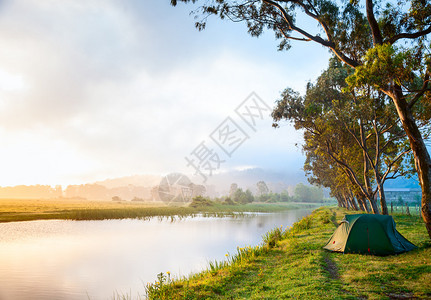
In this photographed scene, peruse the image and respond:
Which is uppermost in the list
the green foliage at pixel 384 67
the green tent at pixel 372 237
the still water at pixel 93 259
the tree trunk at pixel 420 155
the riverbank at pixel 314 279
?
the green foliage at pixel 384 67

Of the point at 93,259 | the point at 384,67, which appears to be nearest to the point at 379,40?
the point at 384,67

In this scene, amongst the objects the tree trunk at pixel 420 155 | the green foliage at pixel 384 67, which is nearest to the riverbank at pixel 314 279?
the tree trunk at pixel 420 155

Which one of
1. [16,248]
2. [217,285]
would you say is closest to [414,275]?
[217,285]

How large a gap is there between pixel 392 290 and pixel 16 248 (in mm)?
20920

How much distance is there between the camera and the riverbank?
765cm

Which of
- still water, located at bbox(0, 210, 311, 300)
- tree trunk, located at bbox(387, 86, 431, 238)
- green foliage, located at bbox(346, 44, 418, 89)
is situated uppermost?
green foliage, located at bbox(346, 44, 418, 89)

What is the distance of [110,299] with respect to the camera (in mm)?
10125

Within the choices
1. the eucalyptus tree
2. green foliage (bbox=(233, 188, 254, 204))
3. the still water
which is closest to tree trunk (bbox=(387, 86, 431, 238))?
the eucalyptus tree

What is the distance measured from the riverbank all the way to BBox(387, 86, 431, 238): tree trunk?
186cm

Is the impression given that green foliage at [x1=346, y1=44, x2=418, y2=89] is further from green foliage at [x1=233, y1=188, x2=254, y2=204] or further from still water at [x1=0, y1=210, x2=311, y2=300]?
green foliage at [x1=233, y1=188, x2=254, y2=204]

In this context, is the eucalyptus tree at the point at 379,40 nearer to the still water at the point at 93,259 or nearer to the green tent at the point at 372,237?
the green tent at the point at 372,237

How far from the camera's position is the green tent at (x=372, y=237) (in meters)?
11.7

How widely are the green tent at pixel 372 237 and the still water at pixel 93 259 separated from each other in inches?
282

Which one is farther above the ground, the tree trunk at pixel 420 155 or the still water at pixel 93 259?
the tree trunk at pixel 420 155
